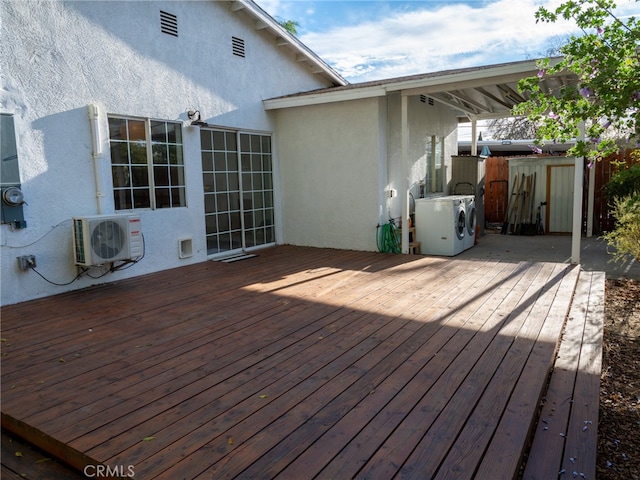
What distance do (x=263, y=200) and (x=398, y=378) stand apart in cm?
566

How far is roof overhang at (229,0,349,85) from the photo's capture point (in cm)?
726

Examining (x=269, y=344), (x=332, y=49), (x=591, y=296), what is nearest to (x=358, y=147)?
(x=591, y=296)

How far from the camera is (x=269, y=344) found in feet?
11.1

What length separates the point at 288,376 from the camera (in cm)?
281

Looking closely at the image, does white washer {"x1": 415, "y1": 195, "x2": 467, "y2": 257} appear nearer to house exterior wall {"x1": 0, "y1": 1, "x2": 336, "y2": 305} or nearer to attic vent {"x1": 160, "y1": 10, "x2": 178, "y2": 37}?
house exterior wall {"x1": 0, "y1": 1, "x2": 336, "y2": 305}

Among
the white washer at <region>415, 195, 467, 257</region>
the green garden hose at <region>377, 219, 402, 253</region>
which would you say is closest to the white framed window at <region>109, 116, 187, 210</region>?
the green garden hose at <region>377, 219, 402, 253</region>

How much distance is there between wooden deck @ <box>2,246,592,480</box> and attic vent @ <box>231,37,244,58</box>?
4.20 meters

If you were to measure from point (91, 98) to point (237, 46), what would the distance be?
2.89 metres

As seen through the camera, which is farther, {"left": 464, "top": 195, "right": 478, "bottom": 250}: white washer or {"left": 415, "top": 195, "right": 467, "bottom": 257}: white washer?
{"left": 464, "top": 195, "right": 478, "bottom": 250}: white washer

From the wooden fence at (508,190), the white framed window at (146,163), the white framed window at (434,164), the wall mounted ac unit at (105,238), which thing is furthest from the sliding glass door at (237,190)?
the wooden fence at (508,190)

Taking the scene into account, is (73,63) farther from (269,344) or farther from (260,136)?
(269,344)

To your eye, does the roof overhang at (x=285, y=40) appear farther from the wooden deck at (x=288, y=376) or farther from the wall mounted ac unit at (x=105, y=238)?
the wooden deck at (x=288, y=376)

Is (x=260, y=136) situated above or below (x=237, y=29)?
below

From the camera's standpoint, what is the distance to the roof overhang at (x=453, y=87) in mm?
5850
